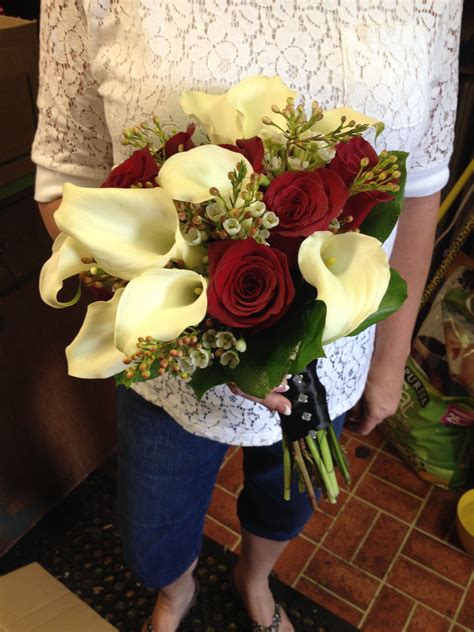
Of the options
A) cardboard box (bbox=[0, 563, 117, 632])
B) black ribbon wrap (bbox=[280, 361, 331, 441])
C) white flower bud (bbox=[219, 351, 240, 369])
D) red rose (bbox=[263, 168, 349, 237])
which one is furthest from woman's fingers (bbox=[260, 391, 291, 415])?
cardboard box (bbox=[0, 563, 117, 632])

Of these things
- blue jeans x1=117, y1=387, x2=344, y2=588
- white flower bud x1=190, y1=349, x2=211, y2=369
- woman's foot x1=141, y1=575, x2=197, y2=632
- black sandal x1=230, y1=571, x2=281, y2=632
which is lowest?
black sandal x1=230, y1=571, x2=281, y2=632

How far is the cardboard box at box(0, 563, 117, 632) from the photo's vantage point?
945 mm

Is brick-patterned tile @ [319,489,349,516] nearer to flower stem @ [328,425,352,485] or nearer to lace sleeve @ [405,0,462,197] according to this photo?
flower stem @ [328,425,352,485]

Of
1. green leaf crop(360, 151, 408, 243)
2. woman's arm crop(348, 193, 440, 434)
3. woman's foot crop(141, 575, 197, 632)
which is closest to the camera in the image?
green leaf crop(360, 151, 408, 243)

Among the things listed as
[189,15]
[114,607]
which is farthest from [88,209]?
[114,607]

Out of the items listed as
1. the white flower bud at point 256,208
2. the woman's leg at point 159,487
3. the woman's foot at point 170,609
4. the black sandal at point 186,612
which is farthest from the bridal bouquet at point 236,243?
the black sandal at point 186,612

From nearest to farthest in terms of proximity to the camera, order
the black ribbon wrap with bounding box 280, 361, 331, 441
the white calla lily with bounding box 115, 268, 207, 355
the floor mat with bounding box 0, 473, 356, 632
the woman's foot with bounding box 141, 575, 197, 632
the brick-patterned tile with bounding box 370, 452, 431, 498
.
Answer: the white calla lily with bounding box 115, 268, 207, 355 → the black ribbon wrap with bounding box 280, 361, 331, 441 → the woman's foot with bounding box 141, 575, 197, 632 → the floor mat with bounding box 0, 473, 356, 632 → the brick-patterned tile with bounding box 370, 452, 431, 498

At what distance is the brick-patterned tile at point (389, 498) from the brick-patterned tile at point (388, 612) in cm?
24

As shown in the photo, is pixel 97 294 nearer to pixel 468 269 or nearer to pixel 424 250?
pixel 424 250

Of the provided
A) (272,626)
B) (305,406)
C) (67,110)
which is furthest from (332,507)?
(67,110)

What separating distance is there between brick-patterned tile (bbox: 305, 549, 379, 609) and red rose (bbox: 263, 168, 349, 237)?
126cm

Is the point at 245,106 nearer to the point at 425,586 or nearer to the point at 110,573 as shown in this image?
the point at 110,573

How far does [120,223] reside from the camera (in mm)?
467

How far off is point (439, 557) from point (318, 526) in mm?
338
